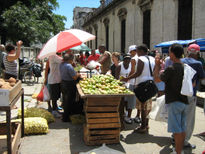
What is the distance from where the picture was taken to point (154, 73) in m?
4.95

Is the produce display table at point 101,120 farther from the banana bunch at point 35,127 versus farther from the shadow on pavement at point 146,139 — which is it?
the banana bunch at point 35,127

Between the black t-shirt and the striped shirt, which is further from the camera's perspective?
the striped shirt

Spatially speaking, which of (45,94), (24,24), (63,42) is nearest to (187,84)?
(63,42)

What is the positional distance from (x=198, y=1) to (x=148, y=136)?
11.0 m

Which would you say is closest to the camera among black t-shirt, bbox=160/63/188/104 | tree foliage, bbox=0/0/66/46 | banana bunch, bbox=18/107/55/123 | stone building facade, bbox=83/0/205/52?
black t-shirt, bbox=160/63/188/104

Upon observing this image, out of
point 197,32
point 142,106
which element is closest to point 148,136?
point 142,106

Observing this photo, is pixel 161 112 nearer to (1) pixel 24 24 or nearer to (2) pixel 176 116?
(2) pixel 176 116

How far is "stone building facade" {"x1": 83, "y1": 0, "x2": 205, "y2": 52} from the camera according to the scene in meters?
13.7

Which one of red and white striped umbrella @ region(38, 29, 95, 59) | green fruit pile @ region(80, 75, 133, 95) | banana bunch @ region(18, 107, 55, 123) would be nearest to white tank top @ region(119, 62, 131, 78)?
green fruit pile @ region(80, 75, 133, 95)

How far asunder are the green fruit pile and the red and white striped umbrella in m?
1.03

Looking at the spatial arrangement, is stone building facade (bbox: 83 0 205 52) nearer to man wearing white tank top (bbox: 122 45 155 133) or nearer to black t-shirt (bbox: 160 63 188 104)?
man wearing white tank top (bbox: 122 45 155 133)

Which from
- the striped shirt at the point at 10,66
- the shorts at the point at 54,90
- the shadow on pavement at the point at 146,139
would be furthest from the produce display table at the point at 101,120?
the striped shirt at the point at 10,66

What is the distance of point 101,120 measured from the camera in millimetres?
4406

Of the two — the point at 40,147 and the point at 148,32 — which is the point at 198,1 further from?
the point at 40,147
